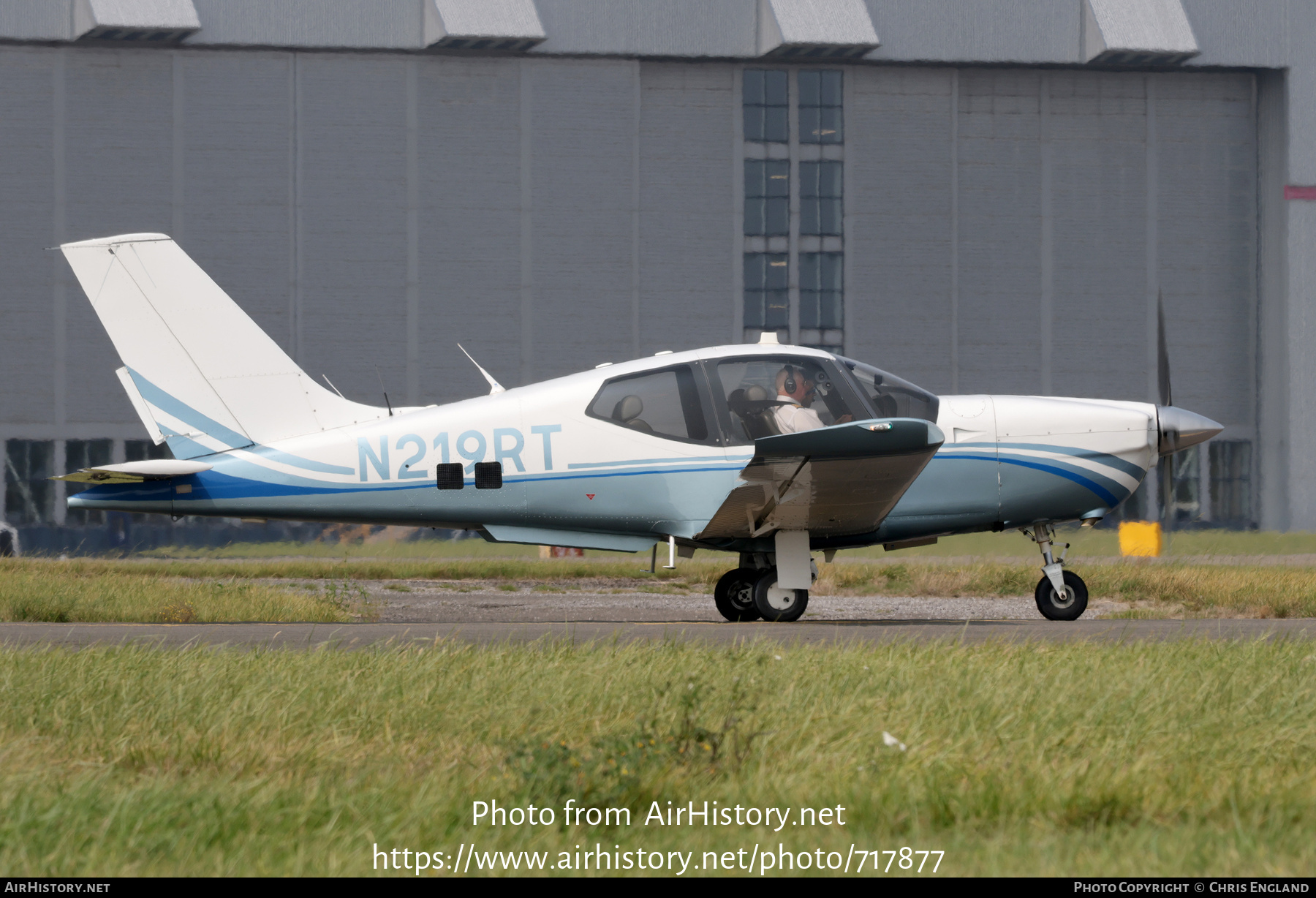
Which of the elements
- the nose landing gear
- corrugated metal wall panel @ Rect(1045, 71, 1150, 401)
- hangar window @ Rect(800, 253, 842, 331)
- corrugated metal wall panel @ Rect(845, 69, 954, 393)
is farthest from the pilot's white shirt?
corrugated metal wall panel @ Rect(1045, 71, 1150, 401)

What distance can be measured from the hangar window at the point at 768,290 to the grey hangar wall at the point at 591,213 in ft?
1.59

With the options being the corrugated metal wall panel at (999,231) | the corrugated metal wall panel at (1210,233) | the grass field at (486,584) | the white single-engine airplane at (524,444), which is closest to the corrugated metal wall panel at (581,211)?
the corrugated metal wall panel at (999,231)

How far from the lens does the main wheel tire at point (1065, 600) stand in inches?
453

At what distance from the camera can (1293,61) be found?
41406 millimetres

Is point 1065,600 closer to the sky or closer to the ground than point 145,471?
closer to the ground

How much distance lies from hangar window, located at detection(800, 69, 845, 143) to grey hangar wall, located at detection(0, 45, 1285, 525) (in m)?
0.47

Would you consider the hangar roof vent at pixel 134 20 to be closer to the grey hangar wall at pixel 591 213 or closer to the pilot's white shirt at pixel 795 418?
the grey hangar wall at pixel 591 213

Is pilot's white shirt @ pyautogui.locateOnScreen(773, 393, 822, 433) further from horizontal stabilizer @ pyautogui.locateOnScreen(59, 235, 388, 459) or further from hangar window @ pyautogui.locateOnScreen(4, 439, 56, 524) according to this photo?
hangar window @ pyautogui.locateOnScreen(4, 439, 56, 524)

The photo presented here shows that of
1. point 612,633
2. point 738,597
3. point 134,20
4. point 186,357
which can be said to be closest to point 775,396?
point 738,597

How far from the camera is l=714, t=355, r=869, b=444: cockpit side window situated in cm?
1084

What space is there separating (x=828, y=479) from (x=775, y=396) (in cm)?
92

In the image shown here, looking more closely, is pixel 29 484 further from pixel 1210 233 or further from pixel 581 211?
pixel 1210 233

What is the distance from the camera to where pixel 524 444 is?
35.9ft

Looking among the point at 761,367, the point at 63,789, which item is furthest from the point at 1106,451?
the point at 63,789
